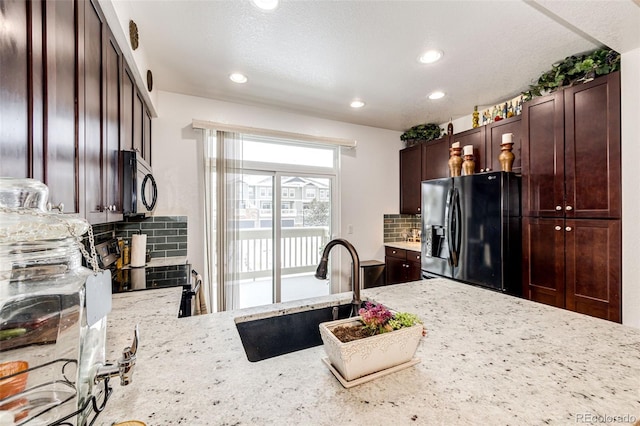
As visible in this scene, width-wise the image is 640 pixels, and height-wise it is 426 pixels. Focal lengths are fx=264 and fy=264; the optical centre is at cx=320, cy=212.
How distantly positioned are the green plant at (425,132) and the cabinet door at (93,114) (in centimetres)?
348

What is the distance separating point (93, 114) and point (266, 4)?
42.6 inches

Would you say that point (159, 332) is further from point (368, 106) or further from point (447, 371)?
point (368, 106)

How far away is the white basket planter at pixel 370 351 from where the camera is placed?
2.13 ft

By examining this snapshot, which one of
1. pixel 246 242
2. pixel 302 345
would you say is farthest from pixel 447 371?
pixel 246 242

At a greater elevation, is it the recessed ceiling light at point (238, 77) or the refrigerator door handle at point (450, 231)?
the recessed ceiling light at point (238, 77)

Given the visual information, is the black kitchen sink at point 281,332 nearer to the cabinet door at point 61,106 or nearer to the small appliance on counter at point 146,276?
the small appliance on counter at point 146,276

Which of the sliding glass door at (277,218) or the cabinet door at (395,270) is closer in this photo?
the sliding glass door at (277,218)

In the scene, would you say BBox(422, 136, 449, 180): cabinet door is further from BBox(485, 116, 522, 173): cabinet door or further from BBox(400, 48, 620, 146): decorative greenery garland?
BBox(400, 48, 620, 146): decorative greenery garland

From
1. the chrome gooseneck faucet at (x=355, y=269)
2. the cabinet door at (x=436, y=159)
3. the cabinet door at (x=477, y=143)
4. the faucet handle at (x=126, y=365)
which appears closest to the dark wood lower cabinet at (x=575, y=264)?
the cabinet door at (x=477, y=143)

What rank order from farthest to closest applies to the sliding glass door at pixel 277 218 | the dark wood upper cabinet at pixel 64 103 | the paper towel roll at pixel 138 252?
the sliding glass door at pixel 277 218, the paper towel roll at pixel 138 252, the dark wood upper cabinet at pixel 64 103

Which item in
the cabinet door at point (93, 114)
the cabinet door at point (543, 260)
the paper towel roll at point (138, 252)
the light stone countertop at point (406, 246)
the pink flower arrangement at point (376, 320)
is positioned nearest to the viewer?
the pink flower arrangement at point (376, 320)

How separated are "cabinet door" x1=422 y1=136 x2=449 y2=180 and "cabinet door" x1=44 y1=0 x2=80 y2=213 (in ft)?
11.0

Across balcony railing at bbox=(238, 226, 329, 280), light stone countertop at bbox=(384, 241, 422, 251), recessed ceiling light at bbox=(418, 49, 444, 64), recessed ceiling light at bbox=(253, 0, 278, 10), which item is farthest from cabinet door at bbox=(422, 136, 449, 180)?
recessed ceiling light at bbox=(253, 0, 278, 10)

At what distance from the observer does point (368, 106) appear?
3043mm
